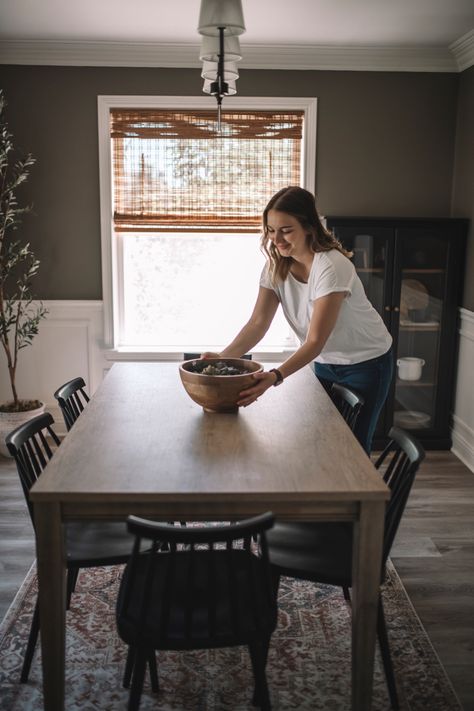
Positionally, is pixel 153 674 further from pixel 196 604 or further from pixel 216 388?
pixel 216 388

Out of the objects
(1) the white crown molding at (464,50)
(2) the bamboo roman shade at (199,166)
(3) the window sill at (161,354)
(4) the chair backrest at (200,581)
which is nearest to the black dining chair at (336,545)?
(4) the chair backrest at (200,581)

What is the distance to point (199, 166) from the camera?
423cm

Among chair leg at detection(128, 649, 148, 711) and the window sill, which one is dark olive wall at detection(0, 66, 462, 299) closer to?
the window sill

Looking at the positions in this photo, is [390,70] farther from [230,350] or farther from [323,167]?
[230,350]

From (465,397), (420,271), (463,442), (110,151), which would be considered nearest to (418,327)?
(420,271)

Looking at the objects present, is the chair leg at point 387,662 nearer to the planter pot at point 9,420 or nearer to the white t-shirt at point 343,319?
the white t-shirt at point 343,319

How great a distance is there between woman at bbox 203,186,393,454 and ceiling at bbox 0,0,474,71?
140 centimetres

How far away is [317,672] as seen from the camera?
7.06 feet

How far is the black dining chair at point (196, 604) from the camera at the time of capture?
1.50 m

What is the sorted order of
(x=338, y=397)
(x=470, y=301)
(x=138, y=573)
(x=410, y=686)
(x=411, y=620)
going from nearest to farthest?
(x=138, y=573) → (x=410, y=686) → (x=411, y=620) → (x=338, y=397) → (x=470, y=301)

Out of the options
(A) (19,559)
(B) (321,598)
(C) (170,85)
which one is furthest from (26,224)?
(B) (321,598)

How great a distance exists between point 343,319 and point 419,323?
5.81 feet

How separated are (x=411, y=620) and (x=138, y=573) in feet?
3.65

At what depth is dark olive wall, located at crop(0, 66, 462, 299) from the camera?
4137 millimetres
